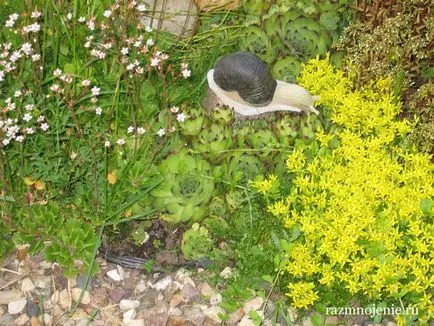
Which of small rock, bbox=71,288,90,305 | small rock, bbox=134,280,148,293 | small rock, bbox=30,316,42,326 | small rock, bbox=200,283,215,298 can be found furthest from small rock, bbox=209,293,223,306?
small rock, bbox=30,316,42,326

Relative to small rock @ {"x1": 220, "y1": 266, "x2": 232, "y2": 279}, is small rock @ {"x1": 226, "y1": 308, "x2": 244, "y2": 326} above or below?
below

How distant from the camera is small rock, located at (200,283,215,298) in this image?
135 inches

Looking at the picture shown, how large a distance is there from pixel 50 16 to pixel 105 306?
153cm

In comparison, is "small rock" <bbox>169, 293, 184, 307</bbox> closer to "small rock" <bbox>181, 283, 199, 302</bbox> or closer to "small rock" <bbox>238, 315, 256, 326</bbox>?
"small rock" <bbox>181, 283, 199, 302</bbox>

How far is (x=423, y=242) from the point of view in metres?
3.33

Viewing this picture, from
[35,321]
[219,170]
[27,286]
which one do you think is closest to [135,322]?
[35,321]

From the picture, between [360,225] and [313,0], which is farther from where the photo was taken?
[313,0]

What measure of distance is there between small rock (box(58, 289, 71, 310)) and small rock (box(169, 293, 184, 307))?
490 mm

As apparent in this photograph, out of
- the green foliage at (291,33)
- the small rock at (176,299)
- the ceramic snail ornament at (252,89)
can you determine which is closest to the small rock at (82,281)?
the small rock at (176,299)

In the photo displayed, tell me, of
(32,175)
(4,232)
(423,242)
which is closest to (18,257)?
(4,232)

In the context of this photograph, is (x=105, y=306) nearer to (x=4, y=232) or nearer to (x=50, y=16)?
(x=4, y=232)

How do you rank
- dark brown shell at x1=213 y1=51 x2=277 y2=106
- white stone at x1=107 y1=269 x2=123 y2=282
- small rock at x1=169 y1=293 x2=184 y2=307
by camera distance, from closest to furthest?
small rock at x1=169 y1=293 x2=184 y2=307
white stone at x1=107 y1=269 x2=123 y2=282
dark brown shell at x1=213 y1=51 x2=277 y2=106

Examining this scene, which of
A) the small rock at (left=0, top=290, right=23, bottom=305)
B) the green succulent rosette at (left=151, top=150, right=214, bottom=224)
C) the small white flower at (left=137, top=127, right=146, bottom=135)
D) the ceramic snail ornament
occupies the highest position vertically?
the ceramic snail ornament

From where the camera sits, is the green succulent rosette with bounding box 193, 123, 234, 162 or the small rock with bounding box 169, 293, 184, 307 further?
the green succulent rosette with bounding box 193, 123, 234, 162
